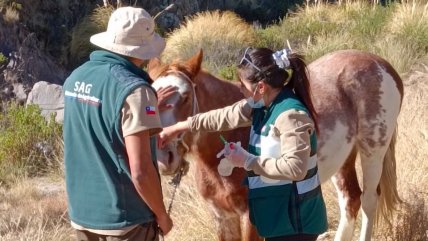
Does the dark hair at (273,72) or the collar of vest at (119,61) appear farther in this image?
the dark hair at (273,72)

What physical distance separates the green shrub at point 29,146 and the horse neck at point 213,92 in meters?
5.91

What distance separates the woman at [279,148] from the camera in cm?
363

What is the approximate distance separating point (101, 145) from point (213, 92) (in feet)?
5.13

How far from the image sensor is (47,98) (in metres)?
14.0

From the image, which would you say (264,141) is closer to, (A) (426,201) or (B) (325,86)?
(B) (325,86)

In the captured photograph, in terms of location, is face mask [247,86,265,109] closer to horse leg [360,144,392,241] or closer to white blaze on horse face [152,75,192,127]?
white blaze on horse face [152,75,192,127]

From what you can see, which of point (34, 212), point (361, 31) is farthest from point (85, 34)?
point (34, 212)

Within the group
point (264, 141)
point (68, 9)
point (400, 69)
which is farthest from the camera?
point (68, 9)

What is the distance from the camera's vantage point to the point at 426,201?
6340mm

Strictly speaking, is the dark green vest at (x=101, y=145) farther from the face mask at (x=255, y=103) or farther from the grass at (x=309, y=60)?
the grass at (x=309, y=60)

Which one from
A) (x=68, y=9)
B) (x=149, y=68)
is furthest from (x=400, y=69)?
(x=68, y=9)

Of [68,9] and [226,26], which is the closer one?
[226,26]

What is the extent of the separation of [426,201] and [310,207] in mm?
2741

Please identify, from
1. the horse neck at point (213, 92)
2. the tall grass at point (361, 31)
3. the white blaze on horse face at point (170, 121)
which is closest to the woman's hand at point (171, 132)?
the white blaze on horse face at point (170, 121)
